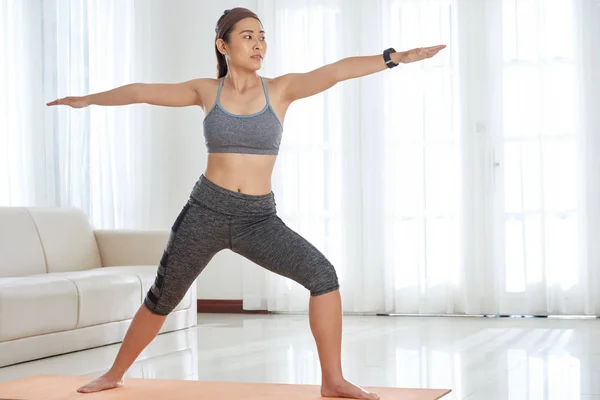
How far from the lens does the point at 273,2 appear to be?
648cm

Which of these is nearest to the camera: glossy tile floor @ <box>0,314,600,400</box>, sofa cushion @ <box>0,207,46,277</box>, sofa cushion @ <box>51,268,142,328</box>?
glossy tile floor @ <box>0,314,600,400</box>

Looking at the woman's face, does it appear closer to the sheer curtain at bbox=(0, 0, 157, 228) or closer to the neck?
the neck

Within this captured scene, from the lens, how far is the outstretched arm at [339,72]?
2.76 m

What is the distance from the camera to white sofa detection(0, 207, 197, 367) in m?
4.16

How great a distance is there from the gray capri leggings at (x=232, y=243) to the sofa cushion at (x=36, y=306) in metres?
1.34

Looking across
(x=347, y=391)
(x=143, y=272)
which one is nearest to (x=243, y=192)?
(x=347, y=391)

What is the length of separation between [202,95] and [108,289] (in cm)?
208

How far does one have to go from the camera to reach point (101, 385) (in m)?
3.05

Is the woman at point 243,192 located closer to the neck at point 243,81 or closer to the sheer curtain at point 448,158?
the neck at point 243,81

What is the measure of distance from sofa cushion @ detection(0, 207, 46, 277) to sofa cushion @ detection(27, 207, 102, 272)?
0.07m

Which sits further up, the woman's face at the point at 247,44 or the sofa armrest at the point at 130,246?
the woman's face at the point at 247,44

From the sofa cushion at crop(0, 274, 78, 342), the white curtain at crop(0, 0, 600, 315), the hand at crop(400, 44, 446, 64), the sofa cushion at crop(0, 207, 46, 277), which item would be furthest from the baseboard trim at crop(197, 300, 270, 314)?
the hand at crop(400, 44, 446, 64)

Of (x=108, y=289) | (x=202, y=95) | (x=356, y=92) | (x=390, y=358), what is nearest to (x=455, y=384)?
(x=390, y=358)

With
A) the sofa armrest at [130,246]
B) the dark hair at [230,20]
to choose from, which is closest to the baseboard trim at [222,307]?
the sofa armrest at [130,246]
